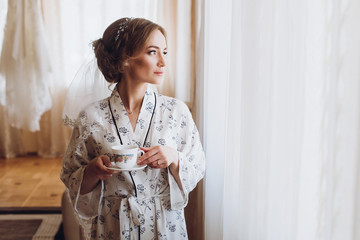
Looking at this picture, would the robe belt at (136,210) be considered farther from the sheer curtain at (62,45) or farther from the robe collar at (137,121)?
the sheer curtain at (62,45)

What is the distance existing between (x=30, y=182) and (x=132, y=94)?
2668 millimetres

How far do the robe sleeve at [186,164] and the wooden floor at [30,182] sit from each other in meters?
2.02

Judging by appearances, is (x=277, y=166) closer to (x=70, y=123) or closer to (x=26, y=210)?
(x=70, y=123)

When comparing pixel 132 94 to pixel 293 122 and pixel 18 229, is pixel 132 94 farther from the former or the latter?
pixel 18 229

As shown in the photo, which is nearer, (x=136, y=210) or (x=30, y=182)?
(x=136, y=210)

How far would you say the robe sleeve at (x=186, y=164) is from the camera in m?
1.37

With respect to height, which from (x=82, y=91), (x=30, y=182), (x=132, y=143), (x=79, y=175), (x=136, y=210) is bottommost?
(x=30, y=182)

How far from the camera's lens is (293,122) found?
0.90m

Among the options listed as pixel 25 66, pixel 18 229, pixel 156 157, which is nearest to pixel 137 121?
pixel 156 157

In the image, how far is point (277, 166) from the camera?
1.00 metres

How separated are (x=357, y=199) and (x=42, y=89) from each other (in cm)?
392

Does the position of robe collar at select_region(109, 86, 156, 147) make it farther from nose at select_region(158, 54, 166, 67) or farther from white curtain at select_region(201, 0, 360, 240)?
white curtain at select_region(201, 0, 360, 240)

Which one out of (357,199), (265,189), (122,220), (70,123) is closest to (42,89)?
(70,123)

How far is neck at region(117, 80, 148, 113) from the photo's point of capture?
4.70ft
